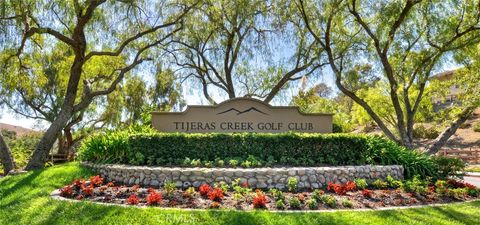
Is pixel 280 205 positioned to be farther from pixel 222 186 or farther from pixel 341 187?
Answer: pixel 341 187

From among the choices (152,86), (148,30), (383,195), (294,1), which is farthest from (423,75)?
(152,86)

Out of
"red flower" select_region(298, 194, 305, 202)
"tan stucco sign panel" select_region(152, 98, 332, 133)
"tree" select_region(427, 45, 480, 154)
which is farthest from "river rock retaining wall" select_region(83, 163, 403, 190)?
"tree" select_region(427, 45, 480, 154)

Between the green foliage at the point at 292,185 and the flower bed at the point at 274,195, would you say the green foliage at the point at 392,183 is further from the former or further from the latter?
the green foliage at the point at 292,185

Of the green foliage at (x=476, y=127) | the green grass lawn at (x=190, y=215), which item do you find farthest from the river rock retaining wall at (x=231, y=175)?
the green foliage at (x=476, y=127)

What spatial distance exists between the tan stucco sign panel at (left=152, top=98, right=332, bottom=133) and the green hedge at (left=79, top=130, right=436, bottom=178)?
1952mm

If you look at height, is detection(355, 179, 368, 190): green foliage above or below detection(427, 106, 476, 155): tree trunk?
below

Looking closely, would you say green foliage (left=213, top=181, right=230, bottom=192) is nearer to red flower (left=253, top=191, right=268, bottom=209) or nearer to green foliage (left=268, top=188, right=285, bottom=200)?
green foliage (left=268, top=188, right=285, bottom=200)

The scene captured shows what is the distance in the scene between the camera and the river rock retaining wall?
8.26 metres

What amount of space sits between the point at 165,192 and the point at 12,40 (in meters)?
7.96

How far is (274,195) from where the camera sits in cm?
743

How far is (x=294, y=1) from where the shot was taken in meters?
14.7

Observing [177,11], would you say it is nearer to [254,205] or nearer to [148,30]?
[148,30]

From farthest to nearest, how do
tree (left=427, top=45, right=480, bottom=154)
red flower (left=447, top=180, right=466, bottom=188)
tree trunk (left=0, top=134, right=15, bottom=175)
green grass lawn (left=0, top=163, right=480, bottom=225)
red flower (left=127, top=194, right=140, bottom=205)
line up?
tree (left=427, top=45, right=480, bottom=154)
tree trunk (left=0, top=134, right=15, bottom=175)
red flower (left=447, top=180, right=466, bottom=188)
red flower (left=127, top=194, right=140, bottom=205)
green grass lawn (left=0, top=163, right=480, bottom=225)

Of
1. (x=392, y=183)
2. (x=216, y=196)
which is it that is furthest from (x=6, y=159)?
(x=392, y=183)
